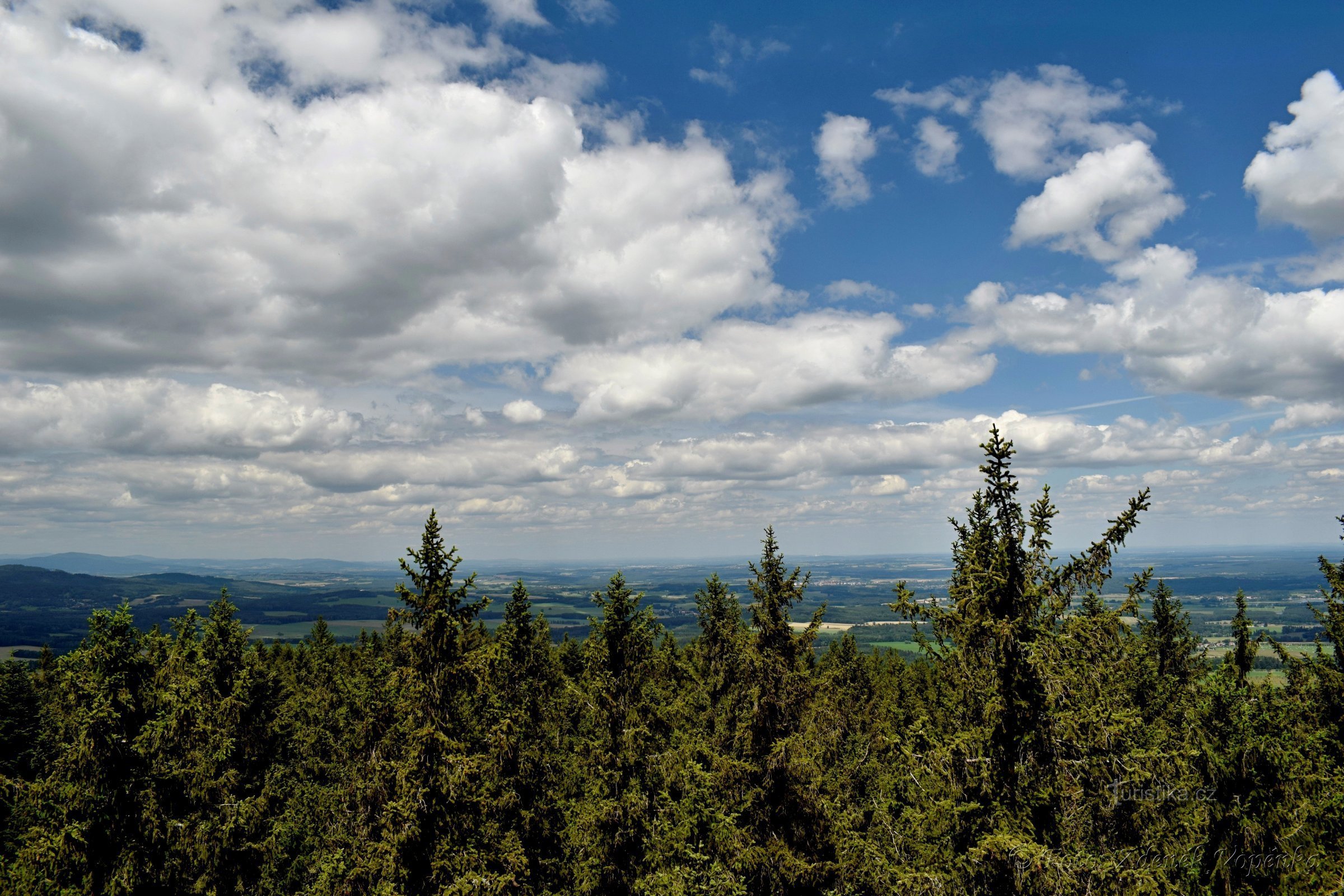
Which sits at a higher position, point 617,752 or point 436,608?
point 436,608

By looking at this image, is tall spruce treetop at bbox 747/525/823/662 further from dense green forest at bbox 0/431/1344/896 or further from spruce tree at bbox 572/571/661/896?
spruce tree at bbox 572/571/661/896

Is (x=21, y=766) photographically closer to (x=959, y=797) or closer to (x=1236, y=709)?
(x=959, y=797)

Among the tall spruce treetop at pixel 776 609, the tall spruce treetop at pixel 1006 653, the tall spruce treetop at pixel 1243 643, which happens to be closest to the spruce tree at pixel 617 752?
the tall spruce treetop at pixel 776 609

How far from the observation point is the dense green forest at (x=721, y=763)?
38.8 feet

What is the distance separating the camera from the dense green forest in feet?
38.8

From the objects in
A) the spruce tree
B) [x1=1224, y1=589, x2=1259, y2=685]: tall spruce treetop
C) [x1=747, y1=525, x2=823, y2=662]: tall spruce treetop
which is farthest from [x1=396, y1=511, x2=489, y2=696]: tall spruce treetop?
[x1=1224, y1=589, x2=1259, y2=685]: tall spruce treetop

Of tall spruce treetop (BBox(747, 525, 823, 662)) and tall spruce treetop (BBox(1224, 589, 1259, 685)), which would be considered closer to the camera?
tall spruce treetop (BBox(747, 525, 823, 662))

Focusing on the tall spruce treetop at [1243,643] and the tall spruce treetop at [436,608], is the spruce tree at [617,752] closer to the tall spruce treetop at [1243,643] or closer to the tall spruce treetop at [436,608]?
the tall spruce treetop at [436,608]

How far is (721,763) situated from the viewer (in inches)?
738

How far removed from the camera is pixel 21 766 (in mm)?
37938

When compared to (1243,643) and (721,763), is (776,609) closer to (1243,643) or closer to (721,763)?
(721,763)

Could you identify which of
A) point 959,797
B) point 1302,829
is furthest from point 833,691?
point 959,797

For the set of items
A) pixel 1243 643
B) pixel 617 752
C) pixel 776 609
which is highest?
pixel 776 609

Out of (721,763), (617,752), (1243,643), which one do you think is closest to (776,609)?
(721,763)
